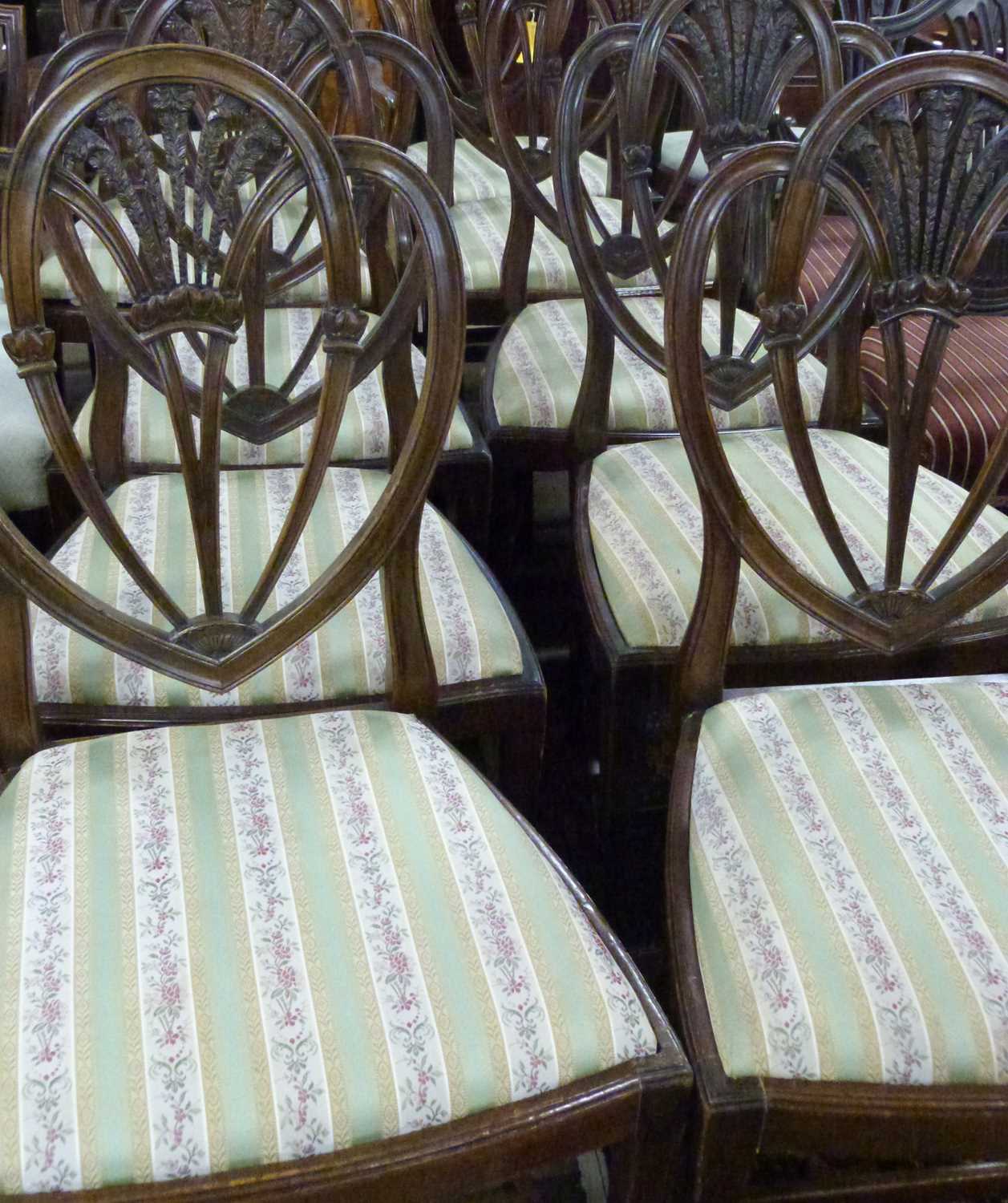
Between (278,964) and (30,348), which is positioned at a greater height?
(30,348)

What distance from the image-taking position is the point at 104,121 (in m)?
0.67

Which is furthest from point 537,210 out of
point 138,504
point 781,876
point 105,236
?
point 781,876

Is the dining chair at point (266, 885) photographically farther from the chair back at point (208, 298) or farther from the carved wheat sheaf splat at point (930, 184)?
the carved wheat sheaf splat at point (930, 184)

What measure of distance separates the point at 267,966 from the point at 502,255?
1.14 meters

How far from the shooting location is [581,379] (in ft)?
4.18

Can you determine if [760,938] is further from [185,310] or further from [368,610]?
[185,310]

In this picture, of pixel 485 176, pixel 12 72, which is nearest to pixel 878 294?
pixel 12 72

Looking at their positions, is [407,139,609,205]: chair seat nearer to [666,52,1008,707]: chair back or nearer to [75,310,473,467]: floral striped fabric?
[75,310,473,467]: floral striped fabric

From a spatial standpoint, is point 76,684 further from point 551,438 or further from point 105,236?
point 551,438

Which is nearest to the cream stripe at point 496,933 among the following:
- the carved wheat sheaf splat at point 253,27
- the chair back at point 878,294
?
the chair back at point 878,294

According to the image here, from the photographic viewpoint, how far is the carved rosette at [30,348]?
66cm

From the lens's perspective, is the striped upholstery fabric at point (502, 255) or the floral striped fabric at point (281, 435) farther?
the striped upholstery fabric at point (502, 255)

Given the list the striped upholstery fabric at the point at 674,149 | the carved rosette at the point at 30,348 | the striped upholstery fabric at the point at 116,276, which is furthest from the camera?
the striped upholstery fabric at the point at 674,149

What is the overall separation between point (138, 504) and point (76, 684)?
0.71 feet
